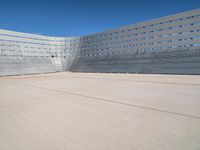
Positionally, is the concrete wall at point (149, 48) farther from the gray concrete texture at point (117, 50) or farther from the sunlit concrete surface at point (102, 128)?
the sunlit concrete surface at point (102, 128)

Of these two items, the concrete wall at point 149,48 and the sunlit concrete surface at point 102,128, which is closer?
the sunlit concrete surface at point 102,128

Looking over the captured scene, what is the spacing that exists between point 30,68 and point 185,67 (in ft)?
66.3

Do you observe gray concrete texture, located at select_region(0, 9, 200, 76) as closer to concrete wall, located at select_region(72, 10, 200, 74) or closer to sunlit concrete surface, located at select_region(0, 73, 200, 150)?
concrete wall, located at select_region(72, 10, 200, 74)

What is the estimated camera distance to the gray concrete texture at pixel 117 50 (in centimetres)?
1421

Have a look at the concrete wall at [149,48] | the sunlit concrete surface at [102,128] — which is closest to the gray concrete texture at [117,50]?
the concrete wall at [149,48]

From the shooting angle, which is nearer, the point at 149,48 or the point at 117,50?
the point at 149,48

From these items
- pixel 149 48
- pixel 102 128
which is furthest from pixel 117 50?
pixel 102 128

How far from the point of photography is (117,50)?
20.5 meters

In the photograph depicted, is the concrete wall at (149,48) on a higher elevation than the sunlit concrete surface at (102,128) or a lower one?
higher

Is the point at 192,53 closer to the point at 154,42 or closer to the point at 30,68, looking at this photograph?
the point at 154,42

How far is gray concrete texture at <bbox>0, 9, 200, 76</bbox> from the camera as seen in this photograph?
46.6 ft

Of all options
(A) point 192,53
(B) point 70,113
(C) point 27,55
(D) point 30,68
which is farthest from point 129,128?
(C) point 27,55

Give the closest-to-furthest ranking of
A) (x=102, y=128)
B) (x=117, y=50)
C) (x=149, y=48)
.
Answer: (x=102, y=128)
(x=149, y=48)
(x=117, y=50)

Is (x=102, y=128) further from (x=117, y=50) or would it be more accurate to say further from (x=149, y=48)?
(x=117, y=50)
